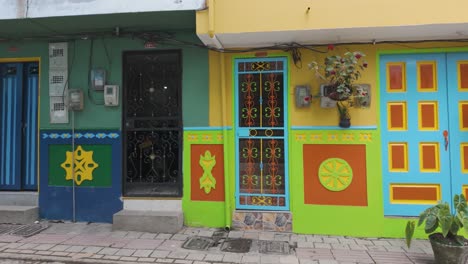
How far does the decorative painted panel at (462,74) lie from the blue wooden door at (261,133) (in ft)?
8.36

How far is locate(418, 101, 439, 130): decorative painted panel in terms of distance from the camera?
200 inches

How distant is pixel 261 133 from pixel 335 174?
4.22 ft

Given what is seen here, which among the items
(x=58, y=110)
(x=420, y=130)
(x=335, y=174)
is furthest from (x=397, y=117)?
(x=58, y=110)

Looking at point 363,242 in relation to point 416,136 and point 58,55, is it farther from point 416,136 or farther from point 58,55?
point 58,55

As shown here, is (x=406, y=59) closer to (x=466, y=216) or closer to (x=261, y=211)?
(x=466, y=216)

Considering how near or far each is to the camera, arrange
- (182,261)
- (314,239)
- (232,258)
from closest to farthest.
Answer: (182,261)
(232,258)
(314,239)

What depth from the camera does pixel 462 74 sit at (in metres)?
5.07

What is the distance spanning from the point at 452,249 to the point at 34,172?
6.39 m

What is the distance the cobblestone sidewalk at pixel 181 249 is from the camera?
4277 millimetres

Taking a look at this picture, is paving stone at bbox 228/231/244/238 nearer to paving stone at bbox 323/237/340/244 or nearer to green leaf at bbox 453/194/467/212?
paving stone at bbox 323/237/340/244

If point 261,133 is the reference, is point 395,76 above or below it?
above

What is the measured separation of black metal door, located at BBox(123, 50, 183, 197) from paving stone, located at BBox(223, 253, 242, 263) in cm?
165

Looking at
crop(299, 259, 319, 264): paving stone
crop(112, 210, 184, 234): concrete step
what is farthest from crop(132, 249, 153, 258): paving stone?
crop(299, 259, 319, 264): paving stone

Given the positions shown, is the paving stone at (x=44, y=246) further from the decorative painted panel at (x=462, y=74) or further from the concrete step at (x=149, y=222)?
the decorative painted panel at (x=462, y=74)
